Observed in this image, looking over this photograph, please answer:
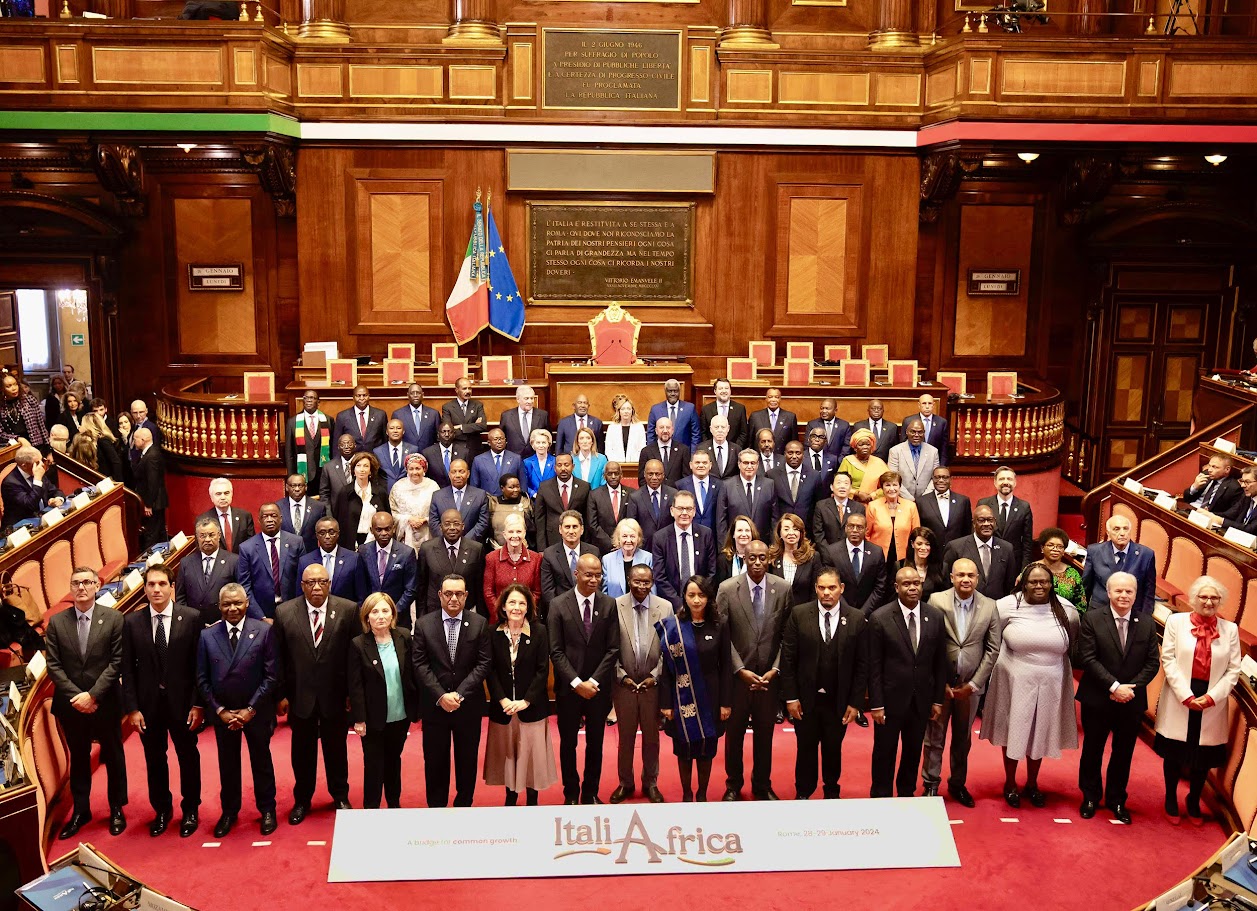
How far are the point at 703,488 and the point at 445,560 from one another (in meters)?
1.84

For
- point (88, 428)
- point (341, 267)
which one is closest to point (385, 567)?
point (88, 428)

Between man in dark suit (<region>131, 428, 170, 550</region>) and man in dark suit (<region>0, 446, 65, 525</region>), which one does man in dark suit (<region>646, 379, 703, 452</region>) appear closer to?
man in dark suit (<region>131, 428, 170, 550</region>)

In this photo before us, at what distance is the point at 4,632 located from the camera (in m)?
6.28

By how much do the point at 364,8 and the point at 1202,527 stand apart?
29.2 ft

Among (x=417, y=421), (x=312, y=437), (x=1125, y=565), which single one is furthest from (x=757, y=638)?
(x=312, y=437)

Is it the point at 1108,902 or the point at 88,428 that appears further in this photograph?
the point at 88,428

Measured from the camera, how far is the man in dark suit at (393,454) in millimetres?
8117

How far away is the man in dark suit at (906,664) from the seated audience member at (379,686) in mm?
2179

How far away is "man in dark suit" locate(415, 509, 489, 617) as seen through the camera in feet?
21.4

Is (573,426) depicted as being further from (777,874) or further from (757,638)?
(777,874)

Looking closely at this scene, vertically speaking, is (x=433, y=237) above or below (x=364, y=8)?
below

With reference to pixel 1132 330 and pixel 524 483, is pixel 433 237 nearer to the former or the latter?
pixel 524 483

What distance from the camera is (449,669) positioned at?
17.8 ft

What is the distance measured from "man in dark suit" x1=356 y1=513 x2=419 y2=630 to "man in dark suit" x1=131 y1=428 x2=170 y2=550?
367cm
